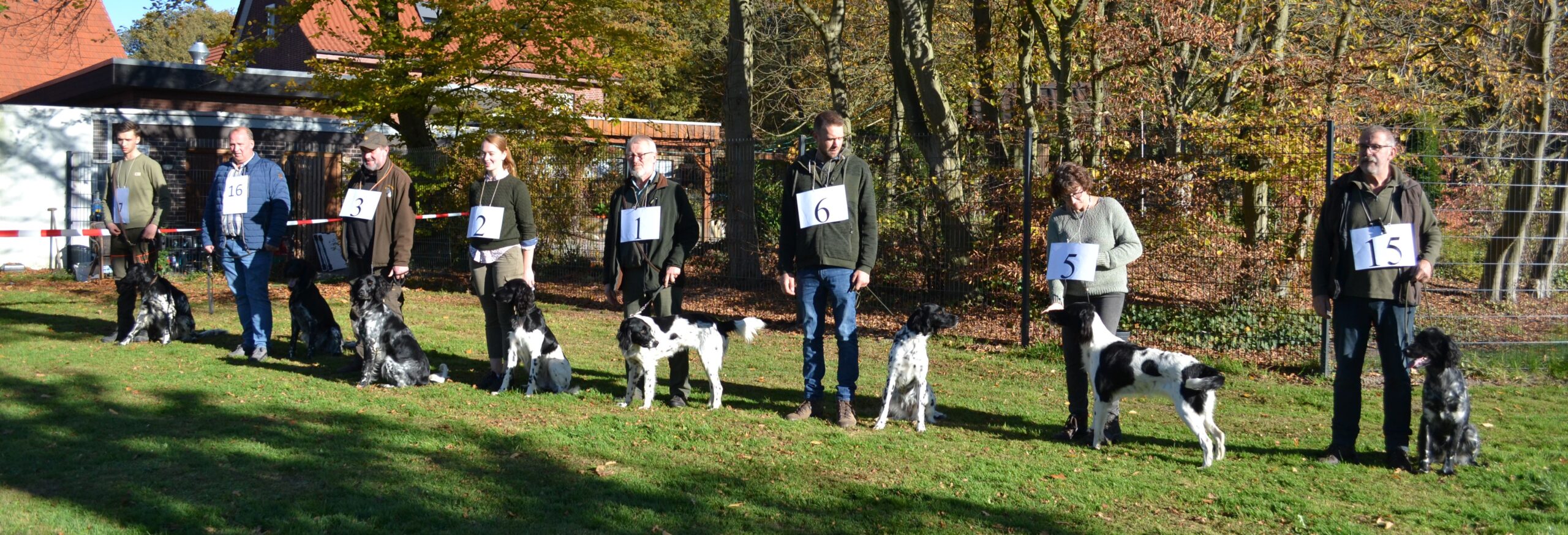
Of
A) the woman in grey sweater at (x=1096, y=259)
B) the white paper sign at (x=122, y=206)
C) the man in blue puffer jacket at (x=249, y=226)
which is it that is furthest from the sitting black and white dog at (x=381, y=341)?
the woman in grey sweater at (x=1096, y=259)

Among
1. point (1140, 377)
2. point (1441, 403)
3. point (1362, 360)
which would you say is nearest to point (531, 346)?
point (1140, 377)

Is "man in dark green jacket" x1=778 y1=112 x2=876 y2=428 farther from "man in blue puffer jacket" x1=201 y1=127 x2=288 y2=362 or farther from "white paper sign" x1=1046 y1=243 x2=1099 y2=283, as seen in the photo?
"man in blue puffer jacket" x1=201 y1=127 x2=288 y2=362

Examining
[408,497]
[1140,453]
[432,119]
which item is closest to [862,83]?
[432,119]

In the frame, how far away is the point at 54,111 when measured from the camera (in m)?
16.8

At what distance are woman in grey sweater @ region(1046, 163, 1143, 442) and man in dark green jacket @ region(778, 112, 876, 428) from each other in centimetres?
107

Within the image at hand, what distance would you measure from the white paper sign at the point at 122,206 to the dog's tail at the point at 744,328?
572cm

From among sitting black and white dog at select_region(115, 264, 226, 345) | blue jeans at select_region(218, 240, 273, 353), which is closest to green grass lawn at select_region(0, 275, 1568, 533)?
blue jeans at select_region(218, 240, 273, 353)

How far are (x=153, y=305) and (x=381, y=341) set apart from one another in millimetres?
3116

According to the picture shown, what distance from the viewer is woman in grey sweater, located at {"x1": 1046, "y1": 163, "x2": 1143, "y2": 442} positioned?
5988 millimetres

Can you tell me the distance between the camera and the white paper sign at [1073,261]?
593cm

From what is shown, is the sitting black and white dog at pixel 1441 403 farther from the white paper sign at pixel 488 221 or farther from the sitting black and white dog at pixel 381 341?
the sitting black and white dog at pixel 381 341

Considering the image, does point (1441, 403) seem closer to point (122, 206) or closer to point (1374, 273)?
point (1374, 273)

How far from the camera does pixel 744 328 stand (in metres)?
6.65

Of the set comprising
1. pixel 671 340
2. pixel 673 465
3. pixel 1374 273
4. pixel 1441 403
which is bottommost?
pixel 673 465
